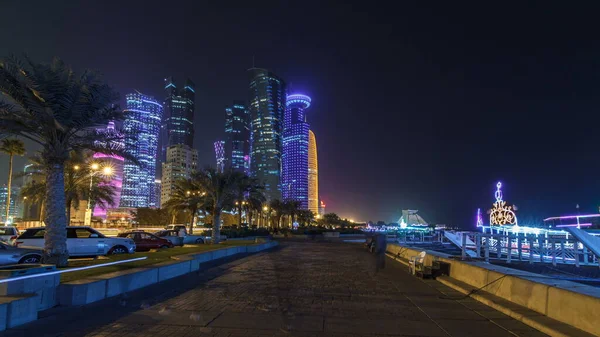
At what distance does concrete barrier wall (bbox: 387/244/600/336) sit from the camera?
21.7ft

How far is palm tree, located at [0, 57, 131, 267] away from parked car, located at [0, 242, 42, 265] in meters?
2.52

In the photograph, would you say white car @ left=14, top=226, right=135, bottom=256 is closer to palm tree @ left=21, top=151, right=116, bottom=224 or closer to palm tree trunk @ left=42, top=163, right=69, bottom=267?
→ palm tree trunk @ left=42, top=163, right=69, bottom=267

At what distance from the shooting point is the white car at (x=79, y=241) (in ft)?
61.1

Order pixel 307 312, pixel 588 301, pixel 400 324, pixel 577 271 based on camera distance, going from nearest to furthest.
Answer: pixel 588 301 < pixel 400 324 < pixel 307 312 < pixel 577 271

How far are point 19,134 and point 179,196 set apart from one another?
3852cm

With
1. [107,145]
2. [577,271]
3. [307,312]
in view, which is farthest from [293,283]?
[577,271]

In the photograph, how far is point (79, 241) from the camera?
61.8 ft

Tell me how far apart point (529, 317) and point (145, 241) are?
2304 centimetres

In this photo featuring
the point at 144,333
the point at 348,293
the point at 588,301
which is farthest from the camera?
the point at 348,293

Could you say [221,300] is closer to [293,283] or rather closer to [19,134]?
[293,283]

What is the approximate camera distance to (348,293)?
11594 millimetres

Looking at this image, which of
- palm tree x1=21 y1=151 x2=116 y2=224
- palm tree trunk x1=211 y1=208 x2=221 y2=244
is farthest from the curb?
palm tree x1=21 y1=151 x2=116 y2=224

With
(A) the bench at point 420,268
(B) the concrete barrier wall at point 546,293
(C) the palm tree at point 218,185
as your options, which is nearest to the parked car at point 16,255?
(A) the bench at point 420,268

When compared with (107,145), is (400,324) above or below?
below
